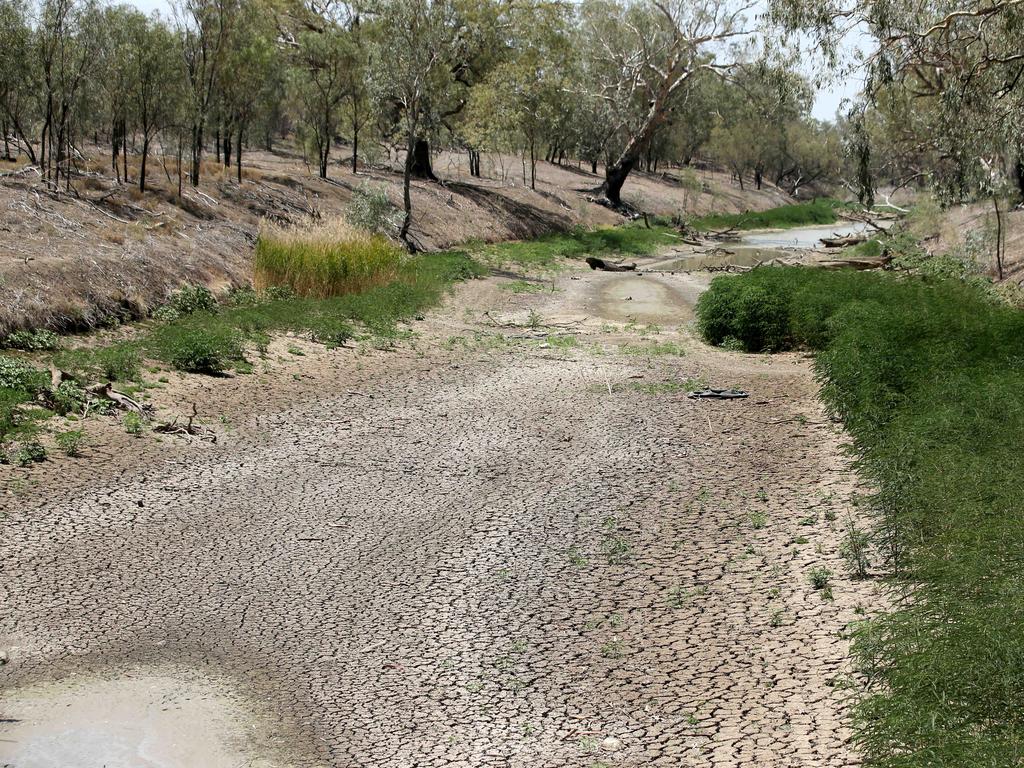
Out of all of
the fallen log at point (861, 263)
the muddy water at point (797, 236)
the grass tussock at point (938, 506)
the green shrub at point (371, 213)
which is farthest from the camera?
the muddy water at point (797, 236)

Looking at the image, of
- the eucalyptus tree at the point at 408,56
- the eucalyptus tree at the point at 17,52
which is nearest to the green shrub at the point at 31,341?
the eucalyptus tree at the point at 17,52

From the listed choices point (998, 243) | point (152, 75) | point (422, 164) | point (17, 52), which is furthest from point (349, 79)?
point (998, 243)

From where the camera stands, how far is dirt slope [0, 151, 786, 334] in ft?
50.0

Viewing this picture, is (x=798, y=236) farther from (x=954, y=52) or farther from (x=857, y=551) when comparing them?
(x=857, y=551)

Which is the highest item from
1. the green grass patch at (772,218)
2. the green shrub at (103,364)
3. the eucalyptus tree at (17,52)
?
the eucalyptus tree at (17,52)

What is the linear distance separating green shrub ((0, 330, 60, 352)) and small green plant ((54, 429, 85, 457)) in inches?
148

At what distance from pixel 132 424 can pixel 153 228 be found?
10.7 m

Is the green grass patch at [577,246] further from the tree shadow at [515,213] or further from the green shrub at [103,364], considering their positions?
the green shrub at [103,364]

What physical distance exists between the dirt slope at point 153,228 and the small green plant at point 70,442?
4185 millimetres

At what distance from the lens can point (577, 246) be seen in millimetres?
36375

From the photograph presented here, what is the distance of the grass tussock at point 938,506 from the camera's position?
4.69 meters

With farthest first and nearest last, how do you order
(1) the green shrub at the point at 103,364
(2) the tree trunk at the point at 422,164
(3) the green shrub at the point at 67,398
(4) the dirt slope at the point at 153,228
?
(2) the tree trunk at the point at 422,164
(4) the dirt slope at the point at 153,228
(1) the green shrub at the point at 103,364
(3) the green shrub at the point at 67,398

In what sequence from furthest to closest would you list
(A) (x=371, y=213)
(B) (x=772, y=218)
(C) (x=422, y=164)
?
(B) (x=772, y=218) < (C) (x=422, y=164) < (A) (x=371, y=213)

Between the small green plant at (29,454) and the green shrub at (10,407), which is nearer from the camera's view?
the small green plant at (29,454)
